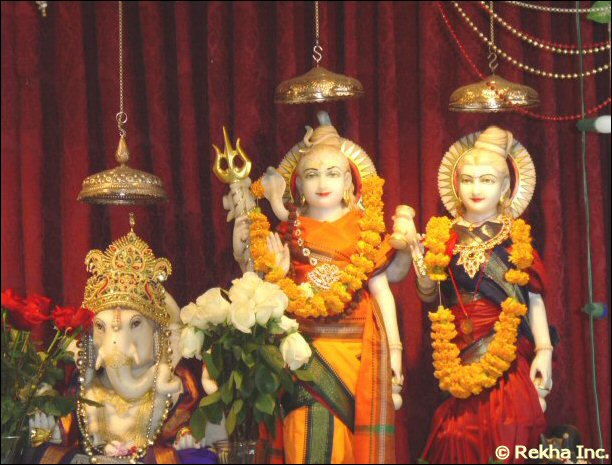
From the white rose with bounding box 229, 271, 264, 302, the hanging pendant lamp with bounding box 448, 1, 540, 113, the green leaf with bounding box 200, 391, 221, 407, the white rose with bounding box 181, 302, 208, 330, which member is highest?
the hanging pendant lamp with bounding box 448, 1, 540, 113

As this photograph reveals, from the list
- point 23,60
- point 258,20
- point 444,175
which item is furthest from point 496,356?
point 23,60

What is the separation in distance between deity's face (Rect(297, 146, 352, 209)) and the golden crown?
0.56m

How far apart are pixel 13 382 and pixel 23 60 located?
5.44ft

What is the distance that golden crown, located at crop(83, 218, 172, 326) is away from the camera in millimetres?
3879

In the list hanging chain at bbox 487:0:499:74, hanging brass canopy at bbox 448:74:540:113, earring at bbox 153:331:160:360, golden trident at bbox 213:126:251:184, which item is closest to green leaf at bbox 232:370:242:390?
earring at bbox 153:331:160:360

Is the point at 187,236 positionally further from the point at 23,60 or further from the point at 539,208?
the point at 539,208

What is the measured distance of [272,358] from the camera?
3.34 m

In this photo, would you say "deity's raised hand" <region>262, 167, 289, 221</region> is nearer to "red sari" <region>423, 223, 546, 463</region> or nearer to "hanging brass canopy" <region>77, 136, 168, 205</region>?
"hanging brass canopy" <region>77, 136, 168, 205</region>

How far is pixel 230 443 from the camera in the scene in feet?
10.7

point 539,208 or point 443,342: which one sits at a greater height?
point 539,208

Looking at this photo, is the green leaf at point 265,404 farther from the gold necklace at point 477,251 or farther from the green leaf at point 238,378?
the gold necklace at point 477,251

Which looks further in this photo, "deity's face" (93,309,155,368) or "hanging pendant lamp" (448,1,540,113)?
"hanging pendant lamp" (448,1,540,113)

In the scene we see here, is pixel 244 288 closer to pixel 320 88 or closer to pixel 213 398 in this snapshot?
pixel 213 398

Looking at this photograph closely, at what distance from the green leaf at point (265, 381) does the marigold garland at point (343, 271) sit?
26.8 inches
